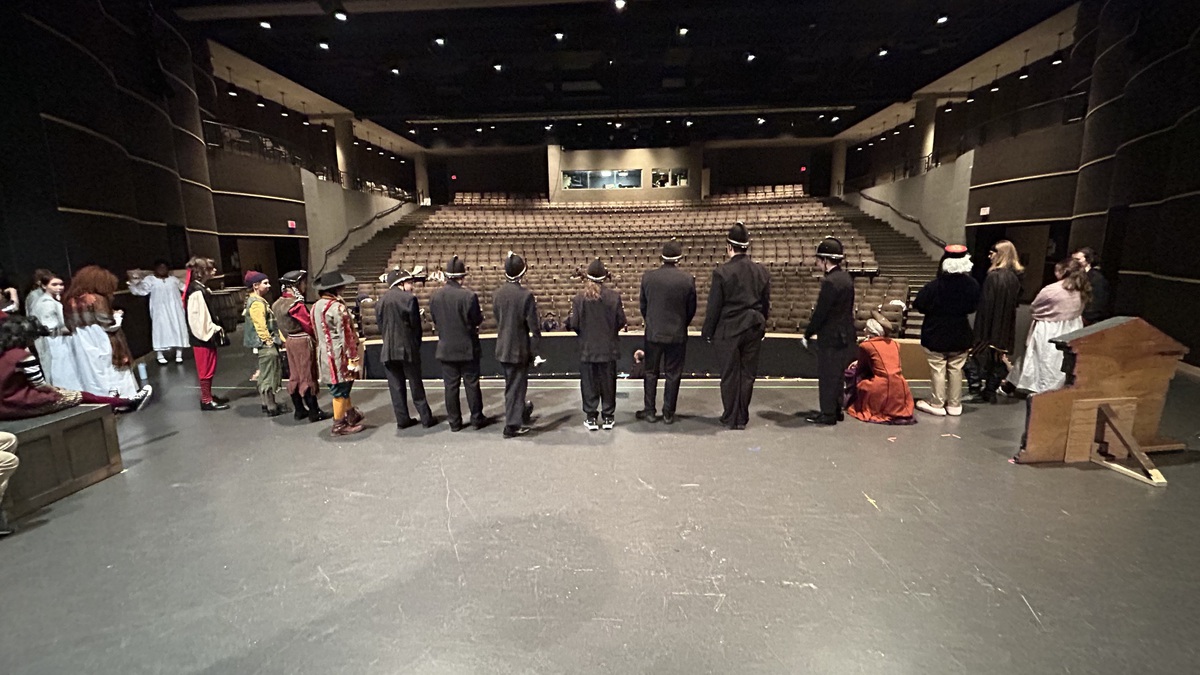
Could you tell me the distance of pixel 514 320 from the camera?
440 centimetres

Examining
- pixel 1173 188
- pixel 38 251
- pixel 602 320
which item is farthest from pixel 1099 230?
pixel 38 251

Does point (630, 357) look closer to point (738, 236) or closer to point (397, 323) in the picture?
point (738, 236)

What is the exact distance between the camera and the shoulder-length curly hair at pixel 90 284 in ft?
16.2

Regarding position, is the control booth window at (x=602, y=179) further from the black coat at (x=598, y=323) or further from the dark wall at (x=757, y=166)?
the black coat at (x=598, y=323)

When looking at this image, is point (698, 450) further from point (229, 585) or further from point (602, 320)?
point (229, 585)

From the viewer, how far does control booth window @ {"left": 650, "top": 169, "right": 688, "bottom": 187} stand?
73.9ft

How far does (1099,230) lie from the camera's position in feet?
30.3

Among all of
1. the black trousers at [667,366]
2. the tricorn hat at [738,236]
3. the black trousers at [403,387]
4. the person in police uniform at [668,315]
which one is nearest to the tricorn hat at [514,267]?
the person in police uniform at [668,315]

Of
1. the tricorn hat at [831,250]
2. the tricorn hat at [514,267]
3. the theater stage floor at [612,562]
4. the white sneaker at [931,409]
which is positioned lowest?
the theater stage floor at [612,562]

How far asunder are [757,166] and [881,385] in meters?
23.2

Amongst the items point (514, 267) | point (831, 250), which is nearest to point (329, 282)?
point (514, 267)

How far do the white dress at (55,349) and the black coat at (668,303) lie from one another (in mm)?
6064

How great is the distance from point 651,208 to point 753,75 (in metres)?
7.02

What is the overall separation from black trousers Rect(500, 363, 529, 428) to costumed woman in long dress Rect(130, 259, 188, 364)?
6341 mm
